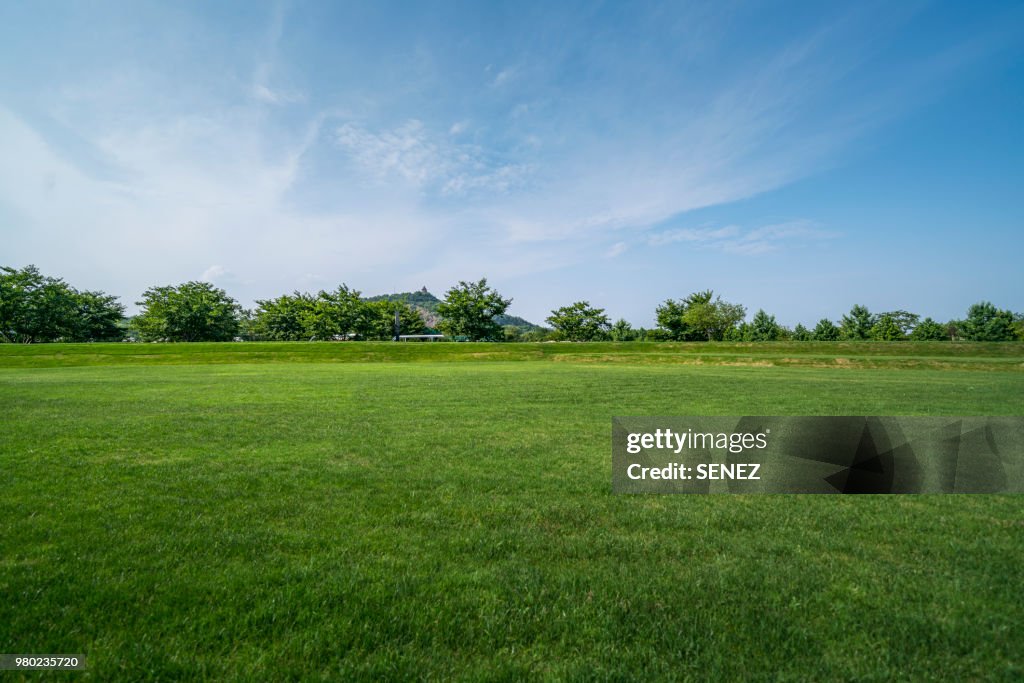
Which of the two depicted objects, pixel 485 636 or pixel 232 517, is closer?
pixel 485 636

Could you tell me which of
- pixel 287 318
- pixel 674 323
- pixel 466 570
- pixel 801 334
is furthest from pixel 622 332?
pixel 466 570

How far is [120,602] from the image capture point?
3.01 meters

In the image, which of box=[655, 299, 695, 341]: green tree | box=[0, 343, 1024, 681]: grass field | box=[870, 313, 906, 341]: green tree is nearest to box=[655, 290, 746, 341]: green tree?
box=[655, 299, 695, 341]: green tree

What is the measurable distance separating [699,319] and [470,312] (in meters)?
38.8

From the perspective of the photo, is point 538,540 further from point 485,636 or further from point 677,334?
point 677,334

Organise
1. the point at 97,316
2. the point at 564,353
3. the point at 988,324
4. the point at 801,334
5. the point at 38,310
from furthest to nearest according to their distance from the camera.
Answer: the point at 801,334, the point at 97,316, the point at 988,324, the point at 38,310, the point at 564,353

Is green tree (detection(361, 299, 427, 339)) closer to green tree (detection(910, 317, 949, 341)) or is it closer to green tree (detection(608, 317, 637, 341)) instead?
green tree (detection(608, 317, 637, 341))

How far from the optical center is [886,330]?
234ft

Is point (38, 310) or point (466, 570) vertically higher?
point (38, 310)

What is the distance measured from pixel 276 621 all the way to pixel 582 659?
198 cm

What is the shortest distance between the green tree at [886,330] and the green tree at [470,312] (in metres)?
60.9

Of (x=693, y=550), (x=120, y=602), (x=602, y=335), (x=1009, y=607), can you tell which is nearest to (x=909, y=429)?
(x=1009, y=607)

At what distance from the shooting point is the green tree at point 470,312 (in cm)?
7206

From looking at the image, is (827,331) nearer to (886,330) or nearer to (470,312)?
(886,330)
